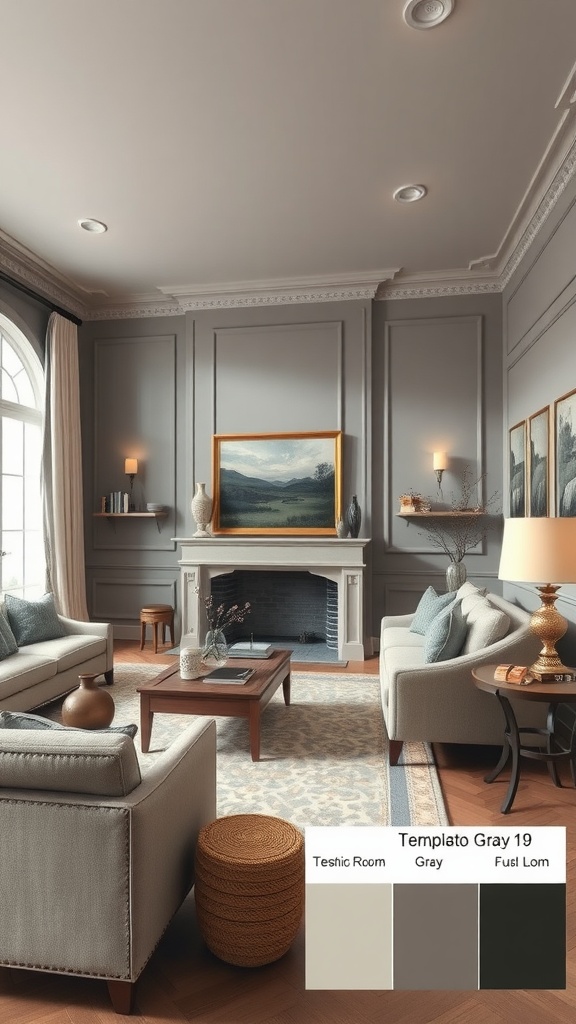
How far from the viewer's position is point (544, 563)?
8.97ft

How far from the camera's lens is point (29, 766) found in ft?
5.27

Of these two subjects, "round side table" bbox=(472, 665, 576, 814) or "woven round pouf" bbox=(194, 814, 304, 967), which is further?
"round side table" bbox=(472, 665, 576, 814)

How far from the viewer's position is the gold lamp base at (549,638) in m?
2.86

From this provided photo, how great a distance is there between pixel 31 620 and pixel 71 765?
3.17m

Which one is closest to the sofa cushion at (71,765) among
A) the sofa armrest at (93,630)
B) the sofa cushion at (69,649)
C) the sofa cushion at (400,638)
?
the sofa cushion at (69,649)

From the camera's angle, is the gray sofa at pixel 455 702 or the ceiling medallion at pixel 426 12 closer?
the ceiling medallion at pixel 426 12

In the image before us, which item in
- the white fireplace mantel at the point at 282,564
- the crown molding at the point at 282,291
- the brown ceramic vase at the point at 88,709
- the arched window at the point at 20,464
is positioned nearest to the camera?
the brown ceramic vase at the point at 88,709

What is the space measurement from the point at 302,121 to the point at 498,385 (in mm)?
3069

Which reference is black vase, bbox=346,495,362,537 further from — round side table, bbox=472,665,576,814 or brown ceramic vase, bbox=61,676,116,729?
brown ceramic vase, bbox=61,676,116,729

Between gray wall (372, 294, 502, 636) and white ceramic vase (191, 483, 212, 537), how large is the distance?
1569mm

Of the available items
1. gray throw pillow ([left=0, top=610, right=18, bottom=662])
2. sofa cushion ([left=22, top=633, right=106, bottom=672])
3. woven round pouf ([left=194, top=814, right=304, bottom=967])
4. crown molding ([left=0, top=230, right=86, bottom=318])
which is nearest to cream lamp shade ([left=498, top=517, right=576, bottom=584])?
woven round pouf ([left=194, top=814, right=304, bottom=967])

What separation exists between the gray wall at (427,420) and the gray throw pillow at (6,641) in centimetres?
323

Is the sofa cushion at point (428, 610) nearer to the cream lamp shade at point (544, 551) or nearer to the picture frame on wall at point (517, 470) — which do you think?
the picture frame on wall at point (517, 470)

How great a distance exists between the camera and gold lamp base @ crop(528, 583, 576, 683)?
9.39 feet
